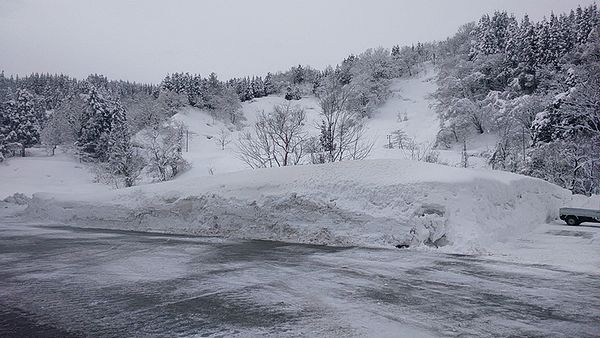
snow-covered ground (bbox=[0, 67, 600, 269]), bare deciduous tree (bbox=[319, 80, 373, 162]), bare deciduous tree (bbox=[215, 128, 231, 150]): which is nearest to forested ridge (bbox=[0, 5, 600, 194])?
bare deciduous tree (bbox=[319, 80, 373, 162])

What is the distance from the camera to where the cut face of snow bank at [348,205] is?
1133cm

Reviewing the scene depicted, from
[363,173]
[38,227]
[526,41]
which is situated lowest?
[38,227]

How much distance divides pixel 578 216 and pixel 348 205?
31.5ft

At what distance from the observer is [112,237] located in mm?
13445

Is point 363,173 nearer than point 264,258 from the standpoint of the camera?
No

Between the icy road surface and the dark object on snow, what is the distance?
339 inches

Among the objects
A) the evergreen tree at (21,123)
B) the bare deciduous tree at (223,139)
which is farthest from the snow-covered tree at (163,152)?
the evergreen tree at (21,123)

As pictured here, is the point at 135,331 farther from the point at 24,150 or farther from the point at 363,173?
the point at 24,150

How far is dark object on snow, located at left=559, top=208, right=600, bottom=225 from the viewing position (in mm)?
15258

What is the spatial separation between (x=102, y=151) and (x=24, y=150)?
18057 millimetres

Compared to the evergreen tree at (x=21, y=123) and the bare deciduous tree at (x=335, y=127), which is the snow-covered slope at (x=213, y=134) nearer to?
the bare deciduous tree at (x=335, y=127)

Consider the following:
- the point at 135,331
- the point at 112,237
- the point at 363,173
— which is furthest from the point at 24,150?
the point at 135,331

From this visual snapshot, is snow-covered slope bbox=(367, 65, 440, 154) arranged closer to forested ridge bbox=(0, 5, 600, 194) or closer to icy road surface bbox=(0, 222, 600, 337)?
forested ridge bbox=(0, 5, 600, 194)

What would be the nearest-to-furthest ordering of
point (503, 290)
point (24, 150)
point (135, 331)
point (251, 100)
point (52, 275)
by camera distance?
point (135, 331), point (503, 290), point (52, 275), point (24, 150), point (251, 100)
